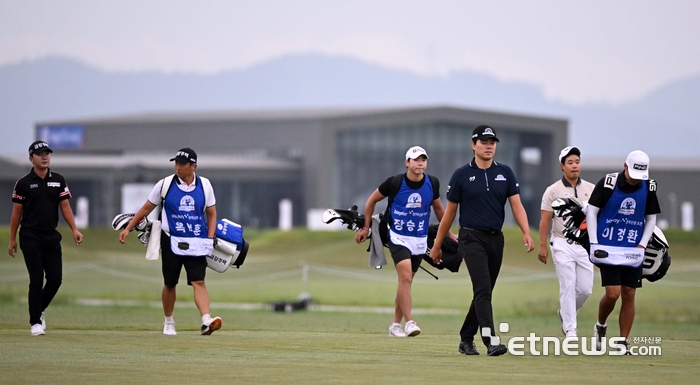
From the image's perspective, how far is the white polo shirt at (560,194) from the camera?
41.8 ft

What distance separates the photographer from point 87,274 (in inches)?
1288

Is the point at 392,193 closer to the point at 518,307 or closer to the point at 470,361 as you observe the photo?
the point at 470,361

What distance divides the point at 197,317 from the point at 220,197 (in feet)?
158

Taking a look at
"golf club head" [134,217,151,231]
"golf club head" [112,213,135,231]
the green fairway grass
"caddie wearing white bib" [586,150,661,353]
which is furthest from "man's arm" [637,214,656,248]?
"golf club head" [112,213,135,231]

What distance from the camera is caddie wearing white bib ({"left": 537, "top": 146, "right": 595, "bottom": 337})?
12.7 m

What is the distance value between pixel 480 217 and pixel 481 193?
0.24 metres

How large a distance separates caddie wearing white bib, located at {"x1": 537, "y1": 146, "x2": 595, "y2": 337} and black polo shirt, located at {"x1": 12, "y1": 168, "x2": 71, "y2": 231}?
5682 millimetres

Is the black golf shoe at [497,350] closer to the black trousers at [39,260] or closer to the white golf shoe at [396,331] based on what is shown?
the white golf shoe at [396,331]

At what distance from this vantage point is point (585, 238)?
11.9 m

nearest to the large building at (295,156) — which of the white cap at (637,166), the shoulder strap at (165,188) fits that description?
the shoulder strap at (165,188)

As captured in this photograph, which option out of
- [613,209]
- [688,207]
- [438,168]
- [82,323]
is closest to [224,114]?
[438,168]

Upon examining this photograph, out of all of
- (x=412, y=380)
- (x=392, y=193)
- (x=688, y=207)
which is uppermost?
(x=392, y=193)

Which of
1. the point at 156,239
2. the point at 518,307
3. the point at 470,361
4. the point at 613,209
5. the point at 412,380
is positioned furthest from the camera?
the point at 518,307

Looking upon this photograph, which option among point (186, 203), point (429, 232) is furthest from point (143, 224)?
→ point (429, 232)
